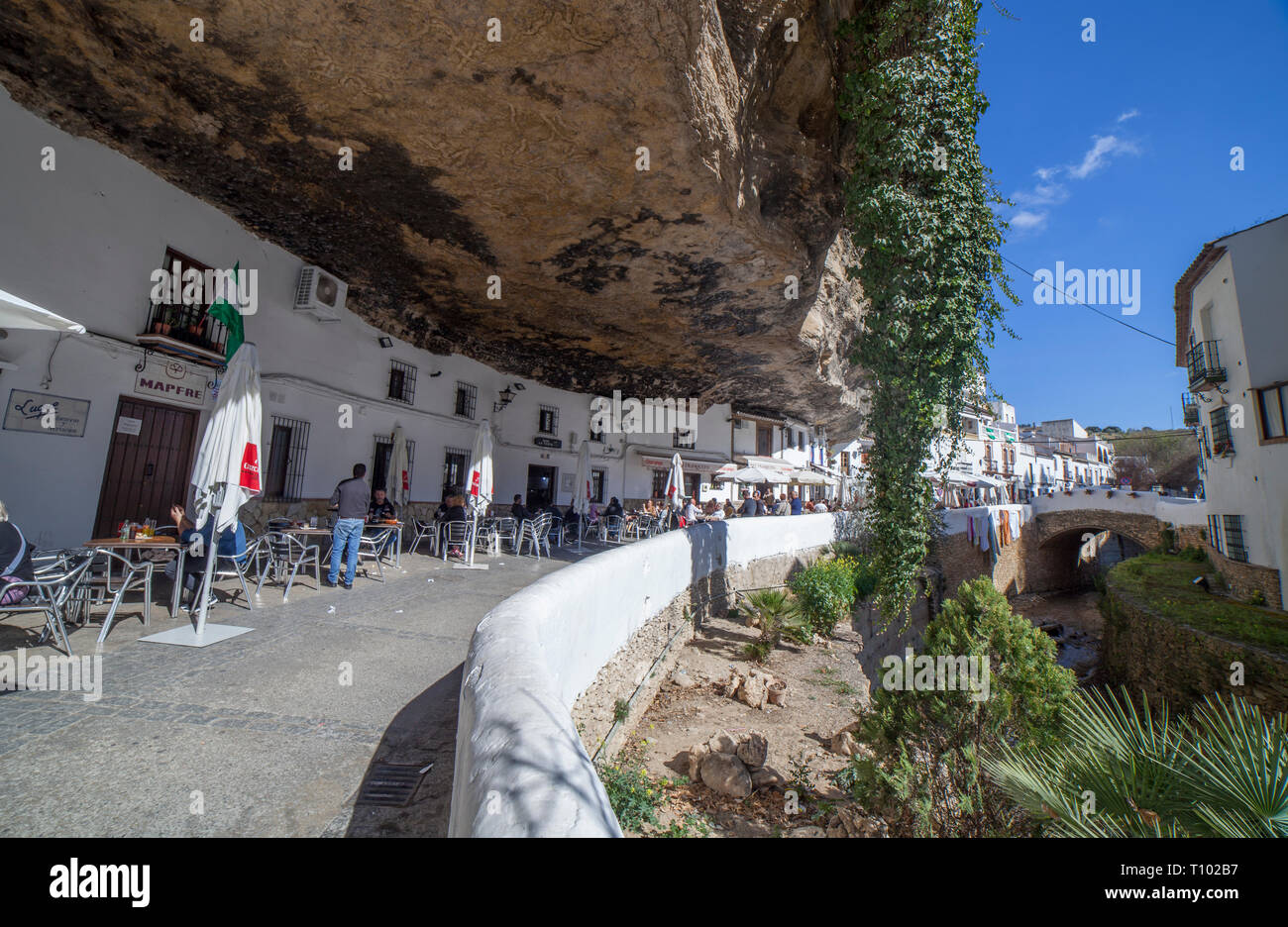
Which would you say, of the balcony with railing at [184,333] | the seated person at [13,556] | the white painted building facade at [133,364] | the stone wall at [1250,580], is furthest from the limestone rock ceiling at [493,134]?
the stone wall at [1250,580]

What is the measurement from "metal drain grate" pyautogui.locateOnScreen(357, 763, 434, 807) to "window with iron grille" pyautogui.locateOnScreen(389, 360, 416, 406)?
446 inches

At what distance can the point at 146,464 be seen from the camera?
7742 mm

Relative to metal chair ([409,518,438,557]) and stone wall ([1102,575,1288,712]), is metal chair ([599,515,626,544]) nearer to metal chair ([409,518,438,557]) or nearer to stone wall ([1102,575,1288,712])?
metal chair ([409,518,438,557])

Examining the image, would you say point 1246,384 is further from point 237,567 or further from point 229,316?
point 229,316

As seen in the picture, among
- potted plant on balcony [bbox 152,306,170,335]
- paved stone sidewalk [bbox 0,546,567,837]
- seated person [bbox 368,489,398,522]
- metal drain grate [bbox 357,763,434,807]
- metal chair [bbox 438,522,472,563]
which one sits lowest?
metal drain grate [bbox 357,763,434,807]

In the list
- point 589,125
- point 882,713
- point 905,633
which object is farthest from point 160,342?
Result: point 905,633

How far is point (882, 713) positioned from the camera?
16.2 ft

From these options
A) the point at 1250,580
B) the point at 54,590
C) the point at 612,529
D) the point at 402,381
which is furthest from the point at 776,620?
the point at 1250,580

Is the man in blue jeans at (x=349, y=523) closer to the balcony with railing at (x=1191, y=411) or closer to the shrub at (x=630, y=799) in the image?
the shrub at (x=630, y=799)

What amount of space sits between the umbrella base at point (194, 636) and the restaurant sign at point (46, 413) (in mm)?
4034

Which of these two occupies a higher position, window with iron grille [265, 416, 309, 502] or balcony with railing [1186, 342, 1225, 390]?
balcony with railing [1186, 342, 1225, 390]

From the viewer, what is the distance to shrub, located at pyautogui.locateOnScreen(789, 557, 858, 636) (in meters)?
9.98

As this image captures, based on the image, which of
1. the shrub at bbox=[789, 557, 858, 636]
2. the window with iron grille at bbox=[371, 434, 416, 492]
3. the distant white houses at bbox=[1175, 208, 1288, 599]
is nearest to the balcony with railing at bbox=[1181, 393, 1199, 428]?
the distant white houses at bbox=[1175, 208, 1288, 599]
